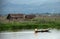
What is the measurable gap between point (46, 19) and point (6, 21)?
52cm

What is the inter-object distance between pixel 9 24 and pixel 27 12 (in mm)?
279

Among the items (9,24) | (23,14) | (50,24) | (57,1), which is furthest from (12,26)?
(57,1)

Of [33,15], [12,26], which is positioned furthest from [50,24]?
[12,26]


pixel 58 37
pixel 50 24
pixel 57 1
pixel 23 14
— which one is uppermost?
pixel 57 1

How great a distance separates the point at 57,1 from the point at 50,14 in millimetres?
191

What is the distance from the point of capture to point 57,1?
214cm

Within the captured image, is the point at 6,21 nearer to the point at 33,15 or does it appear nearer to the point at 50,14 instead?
the point at 33,15

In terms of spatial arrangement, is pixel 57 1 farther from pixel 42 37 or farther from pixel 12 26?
pixel 12 26

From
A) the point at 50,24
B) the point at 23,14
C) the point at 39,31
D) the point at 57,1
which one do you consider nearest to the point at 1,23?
the point at 23,14

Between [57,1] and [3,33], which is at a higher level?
[57,1]

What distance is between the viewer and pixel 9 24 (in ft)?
6.98

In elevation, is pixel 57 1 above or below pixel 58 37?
above

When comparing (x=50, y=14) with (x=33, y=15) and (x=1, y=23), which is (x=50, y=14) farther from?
(x=1, y=23)

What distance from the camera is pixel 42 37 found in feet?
6.84
